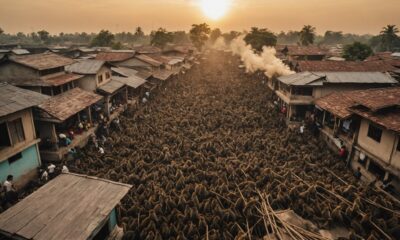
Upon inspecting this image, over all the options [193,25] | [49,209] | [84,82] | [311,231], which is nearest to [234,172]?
[311,231]

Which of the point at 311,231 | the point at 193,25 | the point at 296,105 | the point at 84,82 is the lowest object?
the point at 311,231

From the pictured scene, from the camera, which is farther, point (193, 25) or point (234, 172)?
point (193, 25)

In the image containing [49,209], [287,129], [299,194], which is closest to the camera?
[49,209]

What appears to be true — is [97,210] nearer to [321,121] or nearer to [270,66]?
[321,121]

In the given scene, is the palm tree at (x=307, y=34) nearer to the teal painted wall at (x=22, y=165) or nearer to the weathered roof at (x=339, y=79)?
the weathered roof at (x=339, y=79)

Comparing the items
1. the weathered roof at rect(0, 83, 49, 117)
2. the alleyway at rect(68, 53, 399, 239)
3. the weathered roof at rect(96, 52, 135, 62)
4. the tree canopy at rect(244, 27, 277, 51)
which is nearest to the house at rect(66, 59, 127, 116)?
the alleyway at rect(68, 53, 399, 239)

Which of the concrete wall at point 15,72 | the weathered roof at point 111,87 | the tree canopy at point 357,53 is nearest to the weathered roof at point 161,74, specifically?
the weathered roof at point 111,87

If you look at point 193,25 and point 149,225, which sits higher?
point 193,25

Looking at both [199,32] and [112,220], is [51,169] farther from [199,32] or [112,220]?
[199,32]
